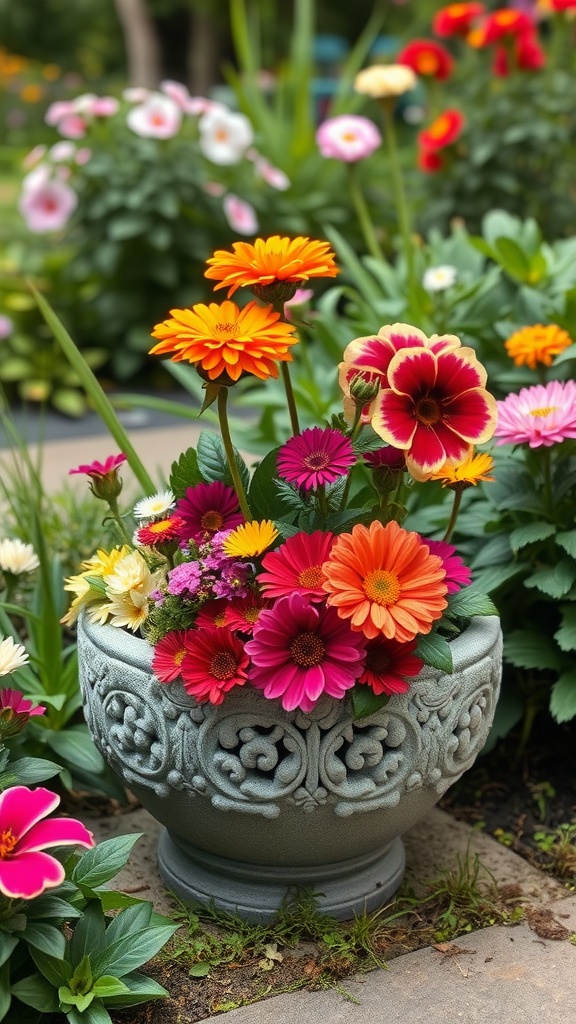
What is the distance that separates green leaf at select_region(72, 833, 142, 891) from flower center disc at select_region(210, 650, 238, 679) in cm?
28

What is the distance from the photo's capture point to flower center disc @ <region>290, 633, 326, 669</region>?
5.43 ft

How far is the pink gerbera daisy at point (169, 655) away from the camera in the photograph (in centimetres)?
171

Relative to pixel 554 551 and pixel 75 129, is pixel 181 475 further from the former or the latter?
pixel 75 129

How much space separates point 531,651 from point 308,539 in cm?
84

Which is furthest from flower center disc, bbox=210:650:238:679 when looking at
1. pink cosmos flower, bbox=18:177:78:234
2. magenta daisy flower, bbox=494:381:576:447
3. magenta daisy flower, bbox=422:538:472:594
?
pink cosmos flower, bbox=18:177:78:234

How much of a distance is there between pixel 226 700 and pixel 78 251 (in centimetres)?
417

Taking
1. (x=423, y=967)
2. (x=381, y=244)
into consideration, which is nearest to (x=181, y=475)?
(x=423, y=967)

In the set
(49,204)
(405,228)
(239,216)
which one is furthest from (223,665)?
(49,204)

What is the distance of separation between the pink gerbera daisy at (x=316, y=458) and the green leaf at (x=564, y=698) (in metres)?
0.80

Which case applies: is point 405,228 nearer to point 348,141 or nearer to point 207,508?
point 348,141

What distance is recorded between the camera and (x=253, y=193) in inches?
220

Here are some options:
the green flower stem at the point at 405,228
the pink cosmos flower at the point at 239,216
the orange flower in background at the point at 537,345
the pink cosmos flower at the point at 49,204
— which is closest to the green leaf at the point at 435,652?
the orange flower in background at the point at 537,345

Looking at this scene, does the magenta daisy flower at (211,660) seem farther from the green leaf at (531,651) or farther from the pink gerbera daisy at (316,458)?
the green leaf at (531,651)

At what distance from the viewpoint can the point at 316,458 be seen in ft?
5.71
